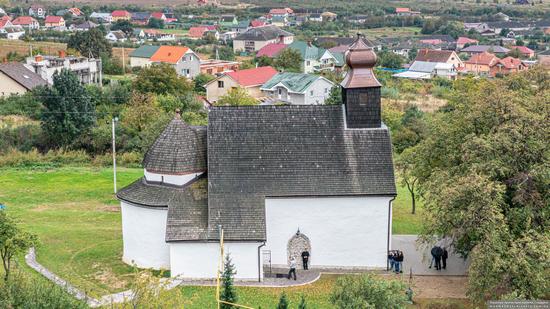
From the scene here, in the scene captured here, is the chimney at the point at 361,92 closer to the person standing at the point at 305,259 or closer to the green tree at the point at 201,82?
the person standing at the point at 305,259

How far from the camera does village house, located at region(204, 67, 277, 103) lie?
7550 centimetres

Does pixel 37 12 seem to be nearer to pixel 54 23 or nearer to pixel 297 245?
pixel 54 23

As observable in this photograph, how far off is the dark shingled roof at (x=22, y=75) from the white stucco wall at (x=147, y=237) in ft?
138

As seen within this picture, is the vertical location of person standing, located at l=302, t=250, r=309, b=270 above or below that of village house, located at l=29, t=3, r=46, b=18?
below

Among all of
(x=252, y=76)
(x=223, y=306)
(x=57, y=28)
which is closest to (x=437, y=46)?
(x=252, y=76)

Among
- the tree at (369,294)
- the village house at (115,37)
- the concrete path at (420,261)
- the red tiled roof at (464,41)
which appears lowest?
the concrete path at (420,261)

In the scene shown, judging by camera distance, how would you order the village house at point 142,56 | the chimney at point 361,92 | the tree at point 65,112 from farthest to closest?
the village house at point 142,56
the tree at point 65,112
the chimney at point 361,92

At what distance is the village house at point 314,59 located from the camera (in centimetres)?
10075

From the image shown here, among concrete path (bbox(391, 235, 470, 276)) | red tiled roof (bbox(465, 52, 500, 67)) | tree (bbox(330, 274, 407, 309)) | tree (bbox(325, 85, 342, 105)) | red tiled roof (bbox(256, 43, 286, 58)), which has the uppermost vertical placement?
red tiled roof (bbox(256, 43, 286, 58))

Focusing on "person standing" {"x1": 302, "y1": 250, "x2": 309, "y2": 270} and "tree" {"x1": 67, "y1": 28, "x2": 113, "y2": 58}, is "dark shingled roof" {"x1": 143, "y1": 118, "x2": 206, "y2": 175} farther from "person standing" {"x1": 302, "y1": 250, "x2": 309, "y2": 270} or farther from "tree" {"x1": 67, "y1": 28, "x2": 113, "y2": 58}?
"tree" {"x1": 67, "y1": 28, "x2": 113, "y2": 58}

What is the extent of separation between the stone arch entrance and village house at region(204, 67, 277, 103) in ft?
141

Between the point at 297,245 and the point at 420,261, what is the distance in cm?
588

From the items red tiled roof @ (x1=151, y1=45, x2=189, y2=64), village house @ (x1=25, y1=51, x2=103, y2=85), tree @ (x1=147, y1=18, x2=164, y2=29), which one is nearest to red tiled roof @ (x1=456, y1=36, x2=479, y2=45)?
red tiled roof @ (x1=151, y1=45, x2=189, y2=64)

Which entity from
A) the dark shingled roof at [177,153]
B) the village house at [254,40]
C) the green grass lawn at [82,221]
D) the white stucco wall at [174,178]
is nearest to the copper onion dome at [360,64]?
the dark shingled roof at [177,153]
